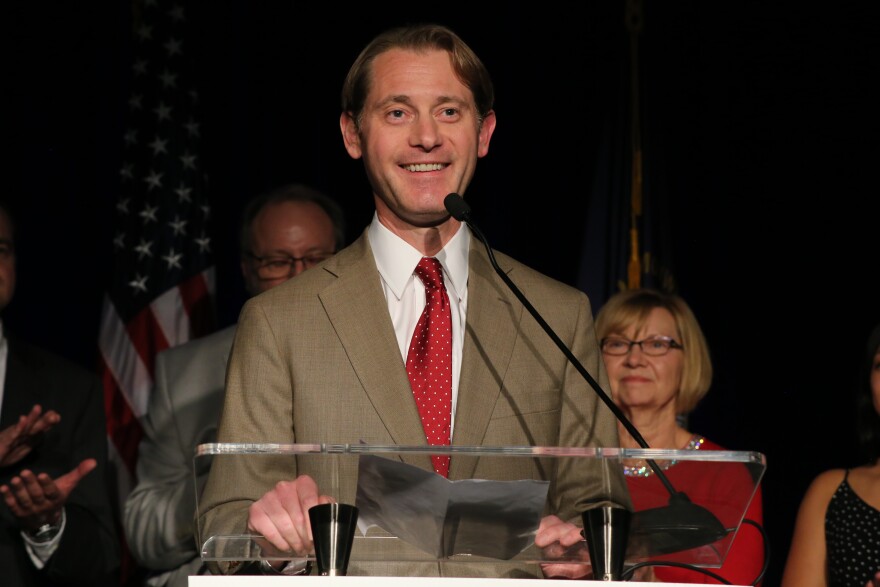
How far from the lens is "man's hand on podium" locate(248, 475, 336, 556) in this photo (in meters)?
A: 1.44

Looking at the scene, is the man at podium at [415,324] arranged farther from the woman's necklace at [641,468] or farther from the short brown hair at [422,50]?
the woman's necklace at [641,468]

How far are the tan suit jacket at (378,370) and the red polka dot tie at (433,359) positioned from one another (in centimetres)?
4

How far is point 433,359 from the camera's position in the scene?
2.02 metres

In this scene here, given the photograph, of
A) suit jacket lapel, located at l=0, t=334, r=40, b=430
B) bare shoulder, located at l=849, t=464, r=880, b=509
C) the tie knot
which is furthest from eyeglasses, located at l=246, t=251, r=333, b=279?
bare shoulder, located at l=849, t=464, r=880, b=509

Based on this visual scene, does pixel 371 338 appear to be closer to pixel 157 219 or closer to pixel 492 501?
pixel 492 501

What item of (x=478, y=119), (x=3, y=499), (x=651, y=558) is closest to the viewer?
(x=651, y=558)

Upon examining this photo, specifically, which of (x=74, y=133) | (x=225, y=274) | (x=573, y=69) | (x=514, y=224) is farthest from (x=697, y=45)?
(x=74, y=133)

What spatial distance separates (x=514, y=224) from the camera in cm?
430

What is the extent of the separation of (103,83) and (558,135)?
5.25 ft

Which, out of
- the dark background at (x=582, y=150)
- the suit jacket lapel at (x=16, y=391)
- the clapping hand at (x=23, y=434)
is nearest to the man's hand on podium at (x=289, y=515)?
the clapping hand at (x=23, y=434)

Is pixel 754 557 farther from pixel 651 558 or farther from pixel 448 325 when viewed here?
pixel 651 558

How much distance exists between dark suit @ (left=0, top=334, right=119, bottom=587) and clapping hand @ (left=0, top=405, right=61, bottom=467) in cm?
13

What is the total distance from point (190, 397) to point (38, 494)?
1.85ft

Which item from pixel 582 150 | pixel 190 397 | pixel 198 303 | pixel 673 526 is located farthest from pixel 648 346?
pixel 673 526
